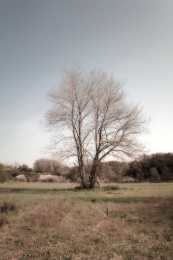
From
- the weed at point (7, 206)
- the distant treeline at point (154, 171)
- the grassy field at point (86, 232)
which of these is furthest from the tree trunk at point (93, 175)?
the distant treeline at point (154, 171)

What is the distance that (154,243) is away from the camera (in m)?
6.95

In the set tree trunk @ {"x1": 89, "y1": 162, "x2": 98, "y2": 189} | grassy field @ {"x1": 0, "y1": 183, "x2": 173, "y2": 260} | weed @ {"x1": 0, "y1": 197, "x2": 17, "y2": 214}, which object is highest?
tree trunk @ {"x1": 89, "y1": 162, "x2": 98, "y2": 189}

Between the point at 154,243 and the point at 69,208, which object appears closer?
the point at 154,243

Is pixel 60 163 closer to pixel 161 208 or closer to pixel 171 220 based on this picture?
pixel 161 208

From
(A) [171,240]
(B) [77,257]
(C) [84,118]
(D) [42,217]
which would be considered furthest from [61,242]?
(C) [84,118]

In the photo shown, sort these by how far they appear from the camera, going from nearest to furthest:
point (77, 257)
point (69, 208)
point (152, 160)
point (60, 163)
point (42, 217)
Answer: point (77, 257) → point (42, 217) → point (69, 208) → point (60, 163) → point (152, 160)

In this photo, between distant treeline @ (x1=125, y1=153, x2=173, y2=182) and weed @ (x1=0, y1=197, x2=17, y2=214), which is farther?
distant treeline @ (x1=125, y1=153, x2=173, y2=182)

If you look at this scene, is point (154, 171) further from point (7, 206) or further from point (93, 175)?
point (7, 206)

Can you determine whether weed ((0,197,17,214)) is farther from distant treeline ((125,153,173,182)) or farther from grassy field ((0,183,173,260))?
distant treeline ((125,153,173,182))

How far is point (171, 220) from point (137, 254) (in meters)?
4.30

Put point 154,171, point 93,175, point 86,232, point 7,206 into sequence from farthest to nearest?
point 154,171 → point 93,175 → point 7,206 → point 86,232

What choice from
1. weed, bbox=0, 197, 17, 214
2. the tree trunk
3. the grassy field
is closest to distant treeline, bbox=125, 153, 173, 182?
the tree trunk

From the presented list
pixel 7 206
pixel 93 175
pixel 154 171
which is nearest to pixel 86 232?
pixel 7 206

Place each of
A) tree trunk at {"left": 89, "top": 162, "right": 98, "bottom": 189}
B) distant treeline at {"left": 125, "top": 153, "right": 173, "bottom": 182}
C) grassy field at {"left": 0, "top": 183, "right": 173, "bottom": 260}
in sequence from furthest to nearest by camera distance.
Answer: distant treeline at {"left": 125, "top": 153, "right": 173, "bottom": 182} → tree trunk at {"left": 89, "top": 162, "right": 98, "bottom": 189} → grassy field at {"left": 0, "top": 183, "right": 173, "bottom": 260}
